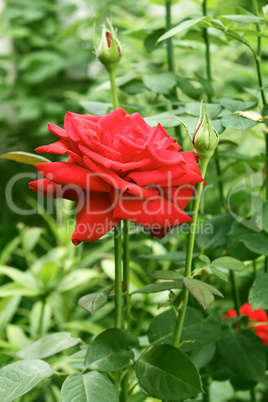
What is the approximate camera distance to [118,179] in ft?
1.16

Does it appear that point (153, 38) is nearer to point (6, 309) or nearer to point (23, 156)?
point (23, 156)

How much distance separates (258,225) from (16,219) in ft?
3.84

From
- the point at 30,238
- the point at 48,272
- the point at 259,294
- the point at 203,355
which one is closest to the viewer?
the point at 259,294

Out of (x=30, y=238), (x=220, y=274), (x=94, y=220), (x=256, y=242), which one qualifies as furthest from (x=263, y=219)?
(x=30, y=238)

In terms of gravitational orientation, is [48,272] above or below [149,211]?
below

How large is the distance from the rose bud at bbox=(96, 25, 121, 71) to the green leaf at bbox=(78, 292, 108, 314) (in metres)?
0.24

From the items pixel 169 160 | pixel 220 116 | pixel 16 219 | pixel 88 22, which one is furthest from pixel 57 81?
pixel 169 160

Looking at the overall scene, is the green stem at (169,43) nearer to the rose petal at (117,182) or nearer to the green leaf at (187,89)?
the green leaf at (187,89)

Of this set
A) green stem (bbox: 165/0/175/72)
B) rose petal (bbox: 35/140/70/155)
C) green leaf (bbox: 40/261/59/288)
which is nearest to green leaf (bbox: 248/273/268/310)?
rose petal (bbox: 35/140/70/155)

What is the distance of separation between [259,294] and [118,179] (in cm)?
20

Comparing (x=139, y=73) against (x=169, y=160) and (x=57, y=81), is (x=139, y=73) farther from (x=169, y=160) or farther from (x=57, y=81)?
(x=57, y=81)

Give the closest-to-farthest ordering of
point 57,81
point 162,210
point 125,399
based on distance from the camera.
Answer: point 162,210, point 125,399, point 57,81

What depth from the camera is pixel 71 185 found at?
1.21ft

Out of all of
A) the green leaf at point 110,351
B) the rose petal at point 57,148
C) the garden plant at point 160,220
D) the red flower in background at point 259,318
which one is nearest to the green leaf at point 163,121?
the garden plant at point 160,220
